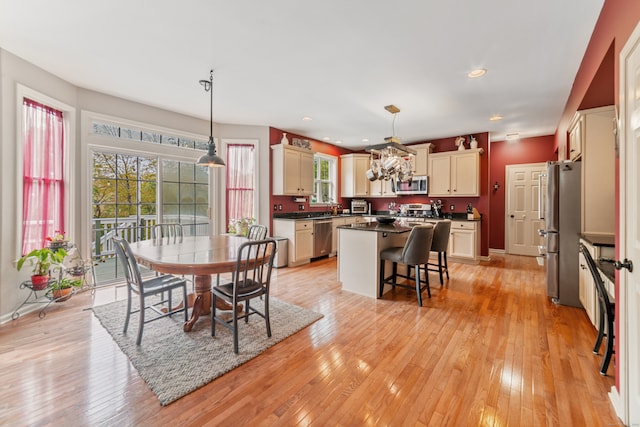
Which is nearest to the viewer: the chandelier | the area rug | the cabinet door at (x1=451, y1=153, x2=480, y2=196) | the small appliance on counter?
the area rug

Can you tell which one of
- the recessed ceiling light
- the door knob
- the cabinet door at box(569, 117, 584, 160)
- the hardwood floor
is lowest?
the hardwood floor

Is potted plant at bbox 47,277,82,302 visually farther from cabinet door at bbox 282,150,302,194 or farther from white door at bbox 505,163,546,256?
white door at bbox 505,163,546,256


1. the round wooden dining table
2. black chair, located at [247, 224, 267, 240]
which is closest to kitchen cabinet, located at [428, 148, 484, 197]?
black chair, located at [247, 224, 267, 240]

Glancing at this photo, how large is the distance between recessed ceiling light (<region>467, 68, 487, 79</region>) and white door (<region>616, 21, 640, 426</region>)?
157 cm

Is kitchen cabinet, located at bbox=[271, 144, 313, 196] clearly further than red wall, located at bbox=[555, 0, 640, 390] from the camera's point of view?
Yes

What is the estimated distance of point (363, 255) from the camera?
366cm

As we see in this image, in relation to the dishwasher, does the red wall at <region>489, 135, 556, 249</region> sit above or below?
above

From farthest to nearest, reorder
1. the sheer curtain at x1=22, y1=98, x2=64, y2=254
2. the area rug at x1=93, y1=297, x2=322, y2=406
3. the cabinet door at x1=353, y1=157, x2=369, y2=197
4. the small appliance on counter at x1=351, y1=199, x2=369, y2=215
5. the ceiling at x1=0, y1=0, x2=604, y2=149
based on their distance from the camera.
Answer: the small appliance on counter at x1=351, y1=199, x2=369, y2=215 → the cabinet door at x1=353, y1=157, x2=369, y2=197 → the sheer curtain at x1=22, y1=98, x2=64, y2=254 → the ceiling at x1=0, y1=0, x2=604, y2=149 → the area rug at x1=93, y1=297, x2=322, y2=406

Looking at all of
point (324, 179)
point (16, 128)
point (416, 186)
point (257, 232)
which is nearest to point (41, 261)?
point (16, 128)

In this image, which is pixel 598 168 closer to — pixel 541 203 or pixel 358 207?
pixel 541 203

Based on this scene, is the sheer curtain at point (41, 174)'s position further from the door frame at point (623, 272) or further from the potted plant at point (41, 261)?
the door frame at point (623, 272)

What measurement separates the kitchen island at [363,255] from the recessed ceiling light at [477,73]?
1917 mm

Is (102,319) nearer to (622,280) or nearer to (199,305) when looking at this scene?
(199,305)

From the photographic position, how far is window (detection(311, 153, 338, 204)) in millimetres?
6730
